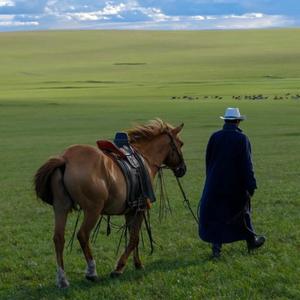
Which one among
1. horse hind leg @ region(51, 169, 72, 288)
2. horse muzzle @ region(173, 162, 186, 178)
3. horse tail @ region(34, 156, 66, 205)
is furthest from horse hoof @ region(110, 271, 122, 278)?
horse muzzle @ region(173, 162, 186, 178)

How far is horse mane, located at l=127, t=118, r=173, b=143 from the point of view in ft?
29.9

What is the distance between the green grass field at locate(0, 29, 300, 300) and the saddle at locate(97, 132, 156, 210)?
911 mm

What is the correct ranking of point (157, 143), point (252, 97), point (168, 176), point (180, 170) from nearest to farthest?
point (157, 143), point (180, 170), point (168, 176), point (252, 97)

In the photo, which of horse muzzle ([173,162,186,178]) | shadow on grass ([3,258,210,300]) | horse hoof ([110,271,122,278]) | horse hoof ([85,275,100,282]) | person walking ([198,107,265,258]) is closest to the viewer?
shadow on grass ([3,258,210,300])

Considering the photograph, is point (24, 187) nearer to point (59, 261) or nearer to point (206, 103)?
point (59, 261)

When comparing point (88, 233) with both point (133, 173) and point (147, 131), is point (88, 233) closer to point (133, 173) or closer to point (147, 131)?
point (133, 173)

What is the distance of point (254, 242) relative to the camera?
930cm

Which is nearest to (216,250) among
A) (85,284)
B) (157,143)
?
(157,143)

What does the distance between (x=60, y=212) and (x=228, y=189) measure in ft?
8.17

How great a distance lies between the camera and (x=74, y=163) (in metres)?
7.78

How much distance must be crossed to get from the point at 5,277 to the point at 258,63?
4864 inches

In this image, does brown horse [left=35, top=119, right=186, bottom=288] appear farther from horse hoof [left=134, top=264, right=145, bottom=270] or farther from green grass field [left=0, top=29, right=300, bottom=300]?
green grass field [left=0, top=29, right=300, bottom=300]

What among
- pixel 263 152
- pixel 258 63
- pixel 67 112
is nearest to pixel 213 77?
pixel 258 63

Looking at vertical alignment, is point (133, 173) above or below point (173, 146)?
below
